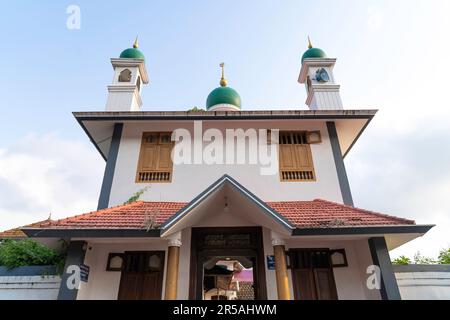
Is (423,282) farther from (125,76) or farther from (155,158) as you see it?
(125,76)

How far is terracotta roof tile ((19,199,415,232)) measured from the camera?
229 inches

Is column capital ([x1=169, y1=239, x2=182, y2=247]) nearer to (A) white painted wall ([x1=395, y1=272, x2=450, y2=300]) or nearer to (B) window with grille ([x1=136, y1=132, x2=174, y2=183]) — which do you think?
(B) window with grille ([x1=136, y1=132, x2=174, y2=183])

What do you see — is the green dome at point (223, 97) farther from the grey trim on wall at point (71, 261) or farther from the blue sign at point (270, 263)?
the grey trim on wall at point (71, 261)

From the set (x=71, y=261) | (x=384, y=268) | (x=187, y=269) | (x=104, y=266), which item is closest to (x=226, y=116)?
(x=187, y=269)

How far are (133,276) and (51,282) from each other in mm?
1734

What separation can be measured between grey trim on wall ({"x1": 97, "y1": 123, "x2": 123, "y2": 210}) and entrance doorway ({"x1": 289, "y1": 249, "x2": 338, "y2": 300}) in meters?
5.29

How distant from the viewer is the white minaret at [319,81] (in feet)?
32.7

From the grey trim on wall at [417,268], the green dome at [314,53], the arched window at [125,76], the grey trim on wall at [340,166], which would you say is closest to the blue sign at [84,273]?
the grey trim on wall at [340,166]

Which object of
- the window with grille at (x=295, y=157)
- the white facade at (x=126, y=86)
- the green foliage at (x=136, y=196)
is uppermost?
the white facade at (x=126, y=86)

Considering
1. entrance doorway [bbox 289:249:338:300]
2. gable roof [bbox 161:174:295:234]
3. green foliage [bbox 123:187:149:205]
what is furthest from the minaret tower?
entrance doorway [bbox 289:249:338:300]

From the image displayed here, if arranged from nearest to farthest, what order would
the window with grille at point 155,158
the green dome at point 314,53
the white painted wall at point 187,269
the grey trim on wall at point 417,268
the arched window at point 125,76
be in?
the grey trim on wall at point 417,268 < the white painted wall at point 187,269 < the window with grille at point 155,158 < the arched window at point 125,76 < the green dome at point 314,53

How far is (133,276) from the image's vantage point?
268 inches
